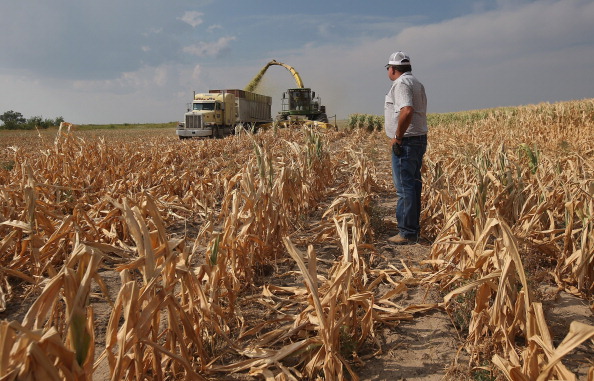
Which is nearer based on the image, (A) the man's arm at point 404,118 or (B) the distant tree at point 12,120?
(A) the man's arm at point 404,118

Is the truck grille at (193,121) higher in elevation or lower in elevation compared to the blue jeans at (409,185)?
higher

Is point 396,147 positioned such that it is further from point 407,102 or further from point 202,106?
point 202,106

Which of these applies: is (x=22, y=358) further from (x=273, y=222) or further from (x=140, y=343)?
(x=273, y=222)

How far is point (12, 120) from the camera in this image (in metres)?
43.2

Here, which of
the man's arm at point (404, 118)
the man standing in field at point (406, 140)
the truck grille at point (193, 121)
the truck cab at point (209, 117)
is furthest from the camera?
the truck grille at point (193, 121)

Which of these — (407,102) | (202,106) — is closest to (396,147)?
(407,102)

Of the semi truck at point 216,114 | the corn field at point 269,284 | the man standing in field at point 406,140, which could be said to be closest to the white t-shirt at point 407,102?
the man standing in field at point 406,140

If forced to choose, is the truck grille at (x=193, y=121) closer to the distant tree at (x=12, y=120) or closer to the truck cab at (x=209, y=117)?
the truck cab at (x=209, y=117)

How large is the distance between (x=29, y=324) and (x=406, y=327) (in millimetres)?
2081

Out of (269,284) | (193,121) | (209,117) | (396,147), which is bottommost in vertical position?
(269,284)

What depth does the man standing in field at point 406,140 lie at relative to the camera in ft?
14.0

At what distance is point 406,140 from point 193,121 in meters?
17.5

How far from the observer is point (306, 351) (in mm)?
2186

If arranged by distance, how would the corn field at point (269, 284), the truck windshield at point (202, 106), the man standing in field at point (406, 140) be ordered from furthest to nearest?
the truck windshield at point (202, 106)
the man standing in field at point (406, 140)
the corn field at point (269, 284)
